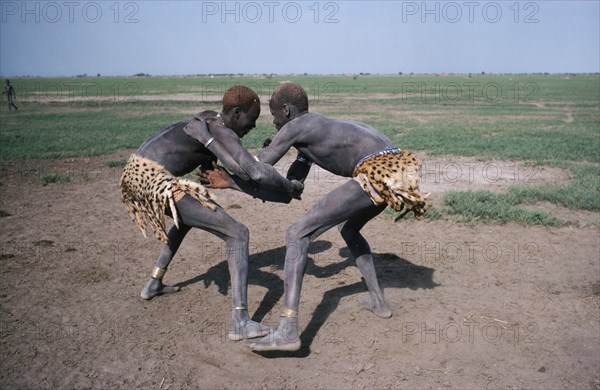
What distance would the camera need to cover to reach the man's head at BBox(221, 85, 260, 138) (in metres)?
3.63

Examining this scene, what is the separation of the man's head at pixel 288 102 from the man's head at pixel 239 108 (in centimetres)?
18

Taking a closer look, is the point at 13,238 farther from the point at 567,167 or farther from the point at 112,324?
the point at 567,167

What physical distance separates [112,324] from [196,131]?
5.86ft

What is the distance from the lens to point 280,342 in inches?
125

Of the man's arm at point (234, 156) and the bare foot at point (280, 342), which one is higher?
the man's arm at point (234, 156)

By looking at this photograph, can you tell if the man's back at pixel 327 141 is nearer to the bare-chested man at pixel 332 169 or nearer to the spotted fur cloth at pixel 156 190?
the bare-chested man at pixel 332 169

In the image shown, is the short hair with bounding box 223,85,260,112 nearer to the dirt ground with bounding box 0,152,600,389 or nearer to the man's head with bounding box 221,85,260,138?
the man's head with bounding box 221,85,260,138

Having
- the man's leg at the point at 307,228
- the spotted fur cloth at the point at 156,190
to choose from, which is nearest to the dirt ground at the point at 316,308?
the man's leg at the point at 307,228

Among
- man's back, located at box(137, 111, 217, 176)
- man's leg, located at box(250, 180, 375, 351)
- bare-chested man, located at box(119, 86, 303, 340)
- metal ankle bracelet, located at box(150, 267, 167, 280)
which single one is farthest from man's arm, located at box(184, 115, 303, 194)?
metal ankle bracelet, located at box(150, 267, 167, 280)

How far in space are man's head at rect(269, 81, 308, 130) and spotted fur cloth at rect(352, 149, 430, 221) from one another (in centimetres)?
68

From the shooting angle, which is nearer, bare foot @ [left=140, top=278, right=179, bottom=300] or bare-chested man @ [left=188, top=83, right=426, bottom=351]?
bare-chested man @ [left=188, top=83, right=426, bottom=351]

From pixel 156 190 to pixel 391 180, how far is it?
1796 mm

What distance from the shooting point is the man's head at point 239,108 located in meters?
3.63

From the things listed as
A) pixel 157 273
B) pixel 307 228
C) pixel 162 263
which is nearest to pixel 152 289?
pixel 157 273
